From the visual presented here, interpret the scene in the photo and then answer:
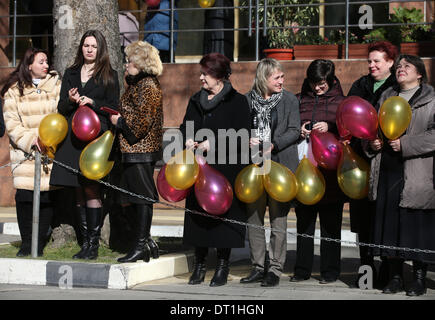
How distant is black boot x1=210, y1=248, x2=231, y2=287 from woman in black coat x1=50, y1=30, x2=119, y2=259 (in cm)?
119

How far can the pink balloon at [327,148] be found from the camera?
7469mm

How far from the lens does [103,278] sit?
293 inches

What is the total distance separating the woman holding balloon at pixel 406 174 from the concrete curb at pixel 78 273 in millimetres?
2036

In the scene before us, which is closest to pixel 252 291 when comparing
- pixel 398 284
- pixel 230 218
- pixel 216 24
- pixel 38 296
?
pixel 230 218

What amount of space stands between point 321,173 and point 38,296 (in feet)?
8.59

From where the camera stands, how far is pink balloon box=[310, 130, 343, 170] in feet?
24.5

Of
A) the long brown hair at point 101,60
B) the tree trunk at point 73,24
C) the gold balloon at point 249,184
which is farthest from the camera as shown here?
the tree trunk at point 73,24

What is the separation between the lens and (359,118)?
705 centimetres

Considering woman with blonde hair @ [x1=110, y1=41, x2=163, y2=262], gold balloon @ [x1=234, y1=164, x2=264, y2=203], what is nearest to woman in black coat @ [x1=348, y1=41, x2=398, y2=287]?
gold balloon @ [x1=234, y1=164, x2=264, y2=203]

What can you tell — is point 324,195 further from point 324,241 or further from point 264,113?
point 264,113

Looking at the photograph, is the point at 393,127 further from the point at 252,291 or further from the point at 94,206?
the point at 94,206

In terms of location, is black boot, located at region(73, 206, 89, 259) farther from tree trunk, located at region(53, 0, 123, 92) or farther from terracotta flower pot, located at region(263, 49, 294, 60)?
terracotta flower pot, located at region(263, 49, 294, 60)

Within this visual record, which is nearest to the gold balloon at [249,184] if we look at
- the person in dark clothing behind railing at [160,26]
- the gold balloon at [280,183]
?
the gold balloon at [280,183]

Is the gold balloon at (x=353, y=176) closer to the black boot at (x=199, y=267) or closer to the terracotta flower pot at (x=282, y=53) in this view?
the black boot at (x=199, y=267)
